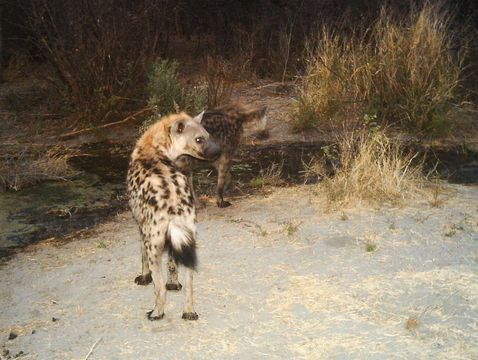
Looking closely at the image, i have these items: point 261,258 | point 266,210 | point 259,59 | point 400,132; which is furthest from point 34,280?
point 259,59

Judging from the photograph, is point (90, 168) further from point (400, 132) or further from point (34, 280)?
point (400, 132)

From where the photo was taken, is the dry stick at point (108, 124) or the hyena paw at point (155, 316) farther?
the dry stick at point (108, 124)

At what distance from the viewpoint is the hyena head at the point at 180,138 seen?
3.98 metres

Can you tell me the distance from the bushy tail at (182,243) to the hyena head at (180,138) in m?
0.85

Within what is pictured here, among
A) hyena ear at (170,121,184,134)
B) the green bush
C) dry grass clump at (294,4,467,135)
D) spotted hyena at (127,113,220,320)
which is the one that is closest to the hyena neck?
spotted hyena at (127,113,220,320)

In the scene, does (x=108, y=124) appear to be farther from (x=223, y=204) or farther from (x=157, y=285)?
(x=157, y=285)

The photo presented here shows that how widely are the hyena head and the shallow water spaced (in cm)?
135

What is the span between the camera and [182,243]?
10.2ft

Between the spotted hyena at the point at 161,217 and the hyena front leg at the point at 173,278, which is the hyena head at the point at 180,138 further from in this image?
the hyena front leg at the point at 173,278

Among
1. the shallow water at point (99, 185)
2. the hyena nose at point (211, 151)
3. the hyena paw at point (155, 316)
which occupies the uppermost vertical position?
the hyena nose at point (211, 151)

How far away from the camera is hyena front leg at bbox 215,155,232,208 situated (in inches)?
211

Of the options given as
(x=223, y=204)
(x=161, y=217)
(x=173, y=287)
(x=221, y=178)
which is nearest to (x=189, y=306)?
(x=173, y=287)

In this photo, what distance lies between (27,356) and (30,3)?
5814mm

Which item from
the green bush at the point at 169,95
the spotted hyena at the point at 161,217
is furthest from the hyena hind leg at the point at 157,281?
the green bush at the point at 169,95
